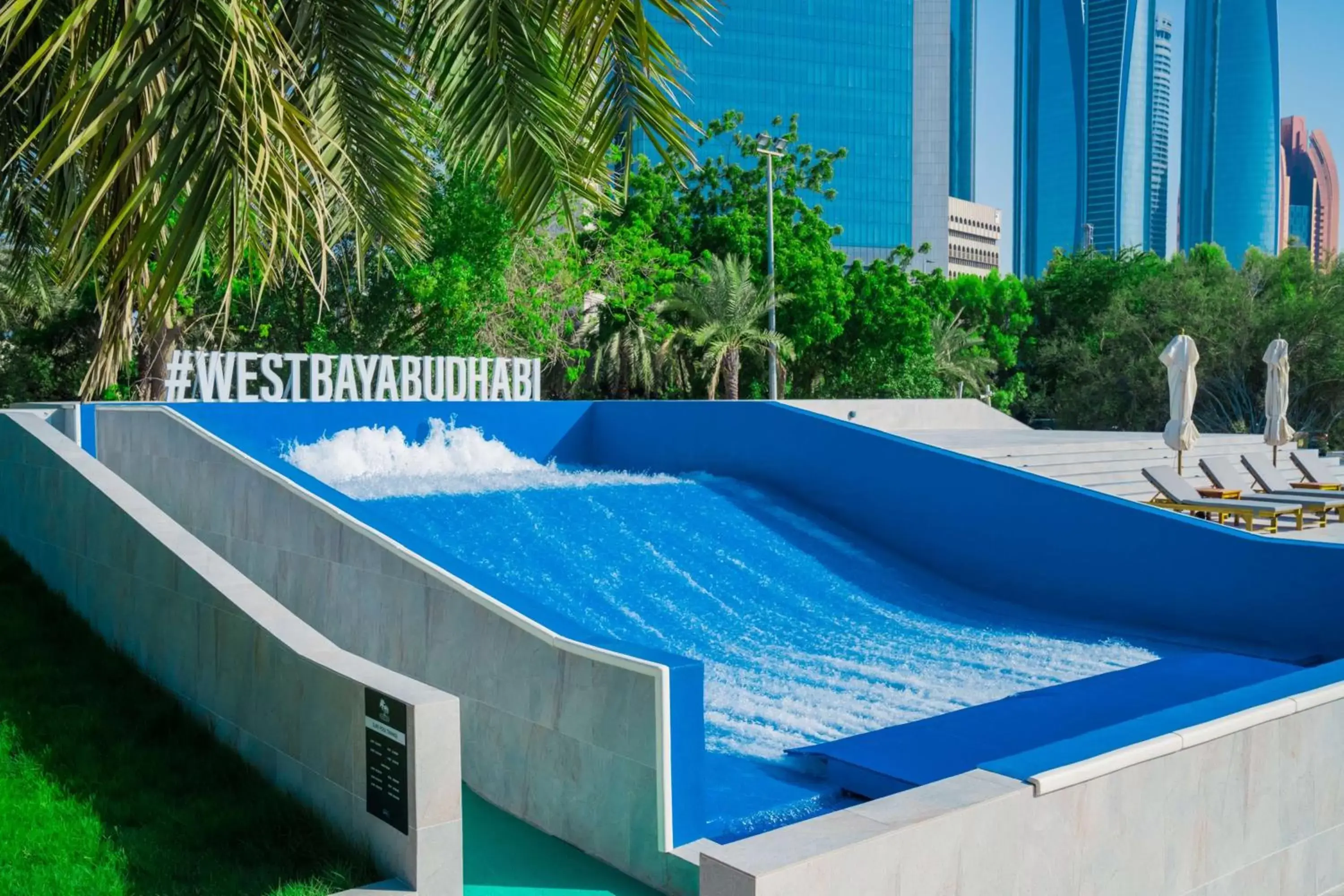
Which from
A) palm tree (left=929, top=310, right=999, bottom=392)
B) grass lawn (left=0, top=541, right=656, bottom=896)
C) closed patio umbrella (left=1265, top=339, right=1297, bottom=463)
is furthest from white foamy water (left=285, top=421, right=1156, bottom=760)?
palm tree (left=929, top=310, right=999, bottom=392)

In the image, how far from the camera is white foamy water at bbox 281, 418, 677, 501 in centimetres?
1428

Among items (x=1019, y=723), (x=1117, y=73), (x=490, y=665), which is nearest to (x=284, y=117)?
(x=490, y=665)

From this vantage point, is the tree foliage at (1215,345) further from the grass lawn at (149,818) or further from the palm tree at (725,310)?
the grass lawn at (149,818)

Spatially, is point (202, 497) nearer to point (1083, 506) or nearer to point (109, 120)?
point (109, 120)

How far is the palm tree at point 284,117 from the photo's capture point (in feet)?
13.1

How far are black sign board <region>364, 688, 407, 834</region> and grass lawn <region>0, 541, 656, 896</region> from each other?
0.31m

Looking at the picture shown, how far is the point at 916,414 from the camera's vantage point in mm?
22125

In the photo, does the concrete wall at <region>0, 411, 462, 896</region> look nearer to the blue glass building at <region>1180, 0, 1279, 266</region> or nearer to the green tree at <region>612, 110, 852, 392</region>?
the green tree at <region>612, 110, 852, 392</region>

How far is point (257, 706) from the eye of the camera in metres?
5.81

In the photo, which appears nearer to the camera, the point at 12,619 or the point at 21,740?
the point at 21,740

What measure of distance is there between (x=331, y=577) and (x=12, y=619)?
2.07 meters

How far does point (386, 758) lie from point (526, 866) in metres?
1.54

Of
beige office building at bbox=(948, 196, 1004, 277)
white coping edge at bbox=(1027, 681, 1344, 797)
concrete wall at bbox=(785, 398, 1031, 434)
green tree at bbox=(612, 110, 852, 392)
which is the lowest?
white coping edge at bbox=(1027, 681, 1344, 797)

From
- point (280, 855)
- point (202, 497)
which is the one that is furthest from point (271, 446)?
point (280, 855)
